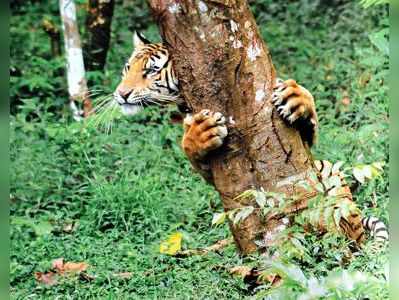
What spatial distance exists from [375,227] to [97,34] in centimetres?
506

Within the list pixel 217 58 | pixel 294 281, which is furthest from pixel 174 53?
pixel 294 281

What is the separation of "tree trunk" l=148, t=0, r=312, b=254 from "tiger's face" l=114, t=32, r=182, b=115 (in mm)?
918

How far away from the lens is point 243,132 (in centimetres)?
405

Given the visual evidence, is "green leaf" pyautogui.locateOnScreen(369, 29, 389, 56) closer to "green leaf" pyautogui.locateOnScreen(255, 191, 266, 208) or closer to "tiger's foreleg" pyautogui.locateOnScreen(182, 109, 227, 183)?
"tiger's foreleg" pyautogui.locateOnScreen(182, 109, 227, 183)

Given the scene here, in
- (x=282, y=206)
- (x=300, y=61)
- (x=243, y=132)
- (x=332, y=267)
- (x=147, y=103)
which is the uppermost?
(x=300, y=61)

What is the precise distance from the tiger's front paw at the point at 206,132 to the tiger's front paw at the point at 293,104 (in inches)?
10.9

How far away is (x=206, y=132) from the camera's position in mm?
4051

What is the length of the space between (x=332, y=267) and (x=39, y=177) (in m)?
3.45

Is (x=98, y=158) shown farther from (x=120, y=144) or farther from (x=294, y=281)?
(x=294, y=281)

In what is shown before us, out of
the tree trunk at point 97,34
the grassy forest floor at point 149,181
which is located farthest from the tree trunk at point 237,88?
the tree trunk at point 97,34

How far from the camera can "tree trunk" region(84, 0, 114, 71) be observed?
355 inches

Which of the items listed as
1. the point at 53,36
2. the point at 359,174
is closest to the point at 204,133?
the point at 359,174

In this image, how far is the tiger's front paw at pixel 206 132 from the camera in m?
4.03

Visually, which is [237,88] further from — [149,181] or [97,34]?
[97,34]
